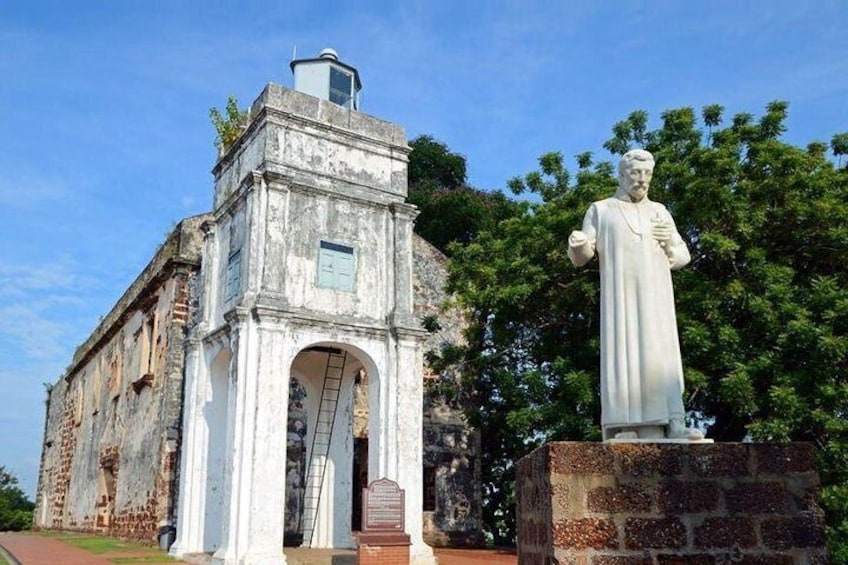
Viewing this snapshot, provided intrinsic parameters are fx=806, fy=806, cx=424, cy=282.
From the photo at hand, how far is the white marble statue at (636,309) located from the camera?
187 inches

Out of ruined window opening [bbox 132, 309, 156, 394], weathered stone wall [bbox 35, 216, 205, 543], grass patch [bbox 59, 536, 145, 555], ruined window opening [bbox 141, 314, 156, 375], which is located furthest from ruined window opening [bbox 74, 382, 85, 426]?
grass patch [bbox 59, 536, 145, 555]

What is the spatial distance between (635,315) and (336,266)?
25.1 ft

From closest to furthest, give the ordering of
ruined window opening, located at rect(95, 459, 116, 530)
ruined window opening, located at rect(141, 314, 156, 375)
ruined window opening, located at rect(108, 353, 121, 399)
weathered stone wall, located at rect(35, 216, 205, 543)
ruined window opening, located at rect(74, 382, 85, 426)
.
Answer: weathered stone wall, located at rect(35, 216, 205, 543) → ruined window opening, located at rect(141, 314, 156, 375) → ruined window opening, located at rect(95, 459, 116, 530) → ruined window opening, located at rect(108, 353, 121, 399) → ruined window opening, located at rect(74, 382, 85, 426)

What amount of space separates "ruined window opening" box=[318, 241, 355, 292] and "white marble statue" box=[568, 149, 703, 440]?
23.2 ft

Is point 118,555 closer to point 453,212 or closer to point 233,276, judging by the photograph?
point 233,276


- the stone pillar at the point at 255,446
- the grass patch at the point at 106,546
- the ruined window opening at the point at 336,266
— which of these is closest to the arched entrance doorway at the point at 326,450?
the ruined window opening at the point at 336,266

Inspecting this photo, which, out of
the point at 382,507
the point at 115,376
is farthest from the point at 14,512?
the point at 382,507

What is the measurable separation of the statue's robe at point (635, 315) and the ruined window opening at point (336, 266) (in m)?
7.08

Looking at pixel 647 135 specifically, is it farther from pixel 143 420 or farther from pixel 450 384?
pixel 143 420

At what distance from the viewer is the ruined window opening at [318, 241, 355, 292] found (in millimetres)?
11938

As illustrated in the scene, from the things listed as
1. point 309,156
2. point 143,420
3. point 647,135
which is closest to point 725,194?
point 647,135

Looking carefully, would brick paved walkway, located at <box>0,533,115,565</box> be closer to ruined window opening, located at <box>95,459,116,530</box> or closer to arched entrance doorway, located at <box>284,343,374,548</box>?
ruined window opening, located at <box>95,459,116,530</box>

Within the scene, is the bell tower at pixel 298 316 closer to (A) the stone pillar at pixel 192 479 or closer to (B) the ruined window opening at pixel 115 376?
(A) the stone pillar at pixel 192 479

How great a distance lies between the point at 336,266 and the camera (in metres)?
12.1
